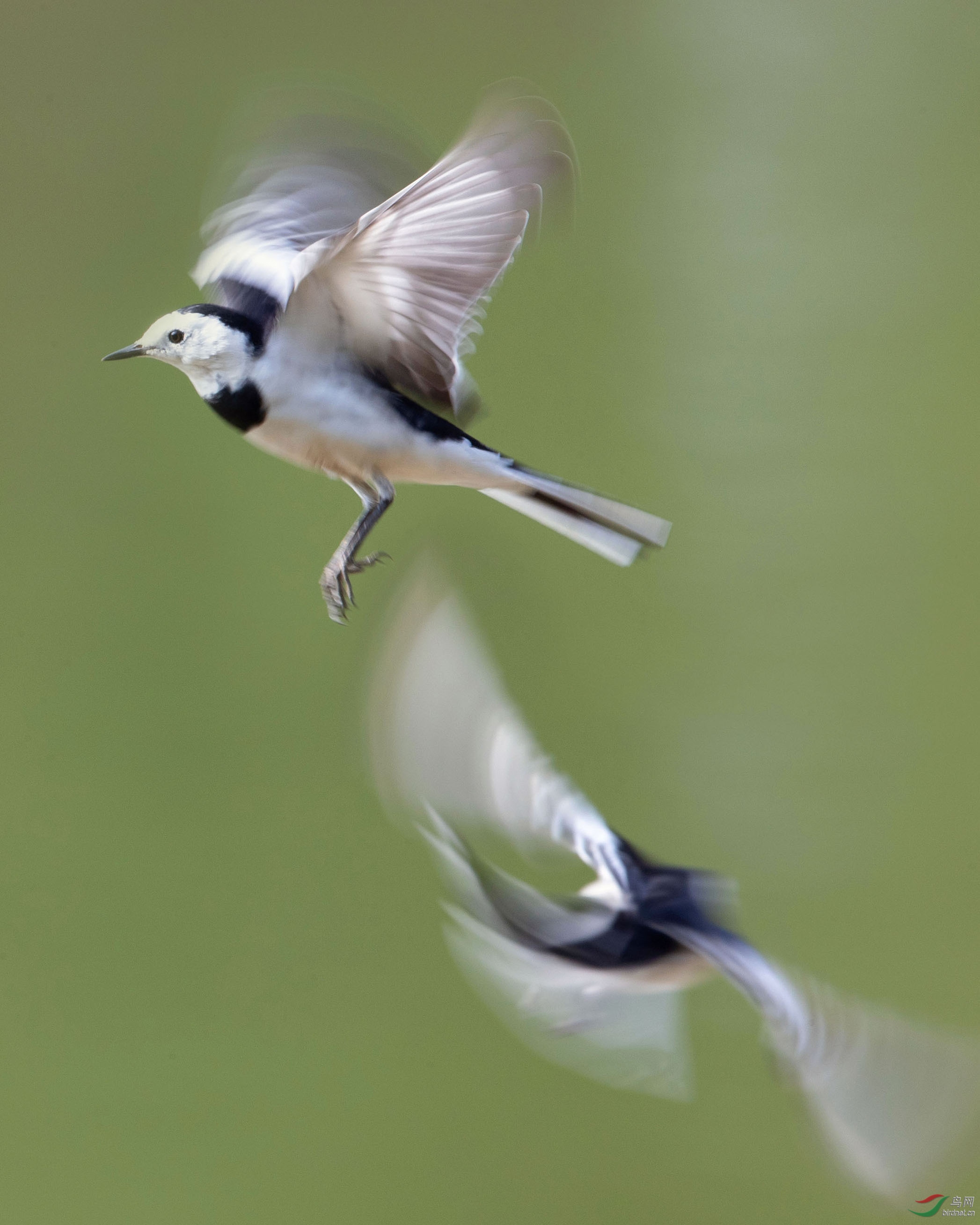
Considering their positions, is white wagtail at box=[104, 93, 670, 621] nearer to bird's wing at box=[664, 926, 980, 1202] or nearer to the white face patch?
the white face patch

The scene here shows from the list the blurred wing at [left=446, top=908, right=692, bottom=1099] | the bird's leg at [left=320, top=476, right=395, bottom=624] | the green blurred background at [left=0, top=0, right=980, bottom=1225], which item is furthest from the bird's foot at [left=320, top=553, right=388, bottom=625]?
the green blurred background at [left=0, top=0, right=980, bottom=1225]

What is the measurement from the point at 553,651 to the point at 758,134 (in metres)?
0.99

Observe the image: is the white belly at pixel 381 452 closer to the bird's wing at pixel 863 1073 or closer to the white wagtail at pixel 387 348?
the white wagtail at pixel 387 348

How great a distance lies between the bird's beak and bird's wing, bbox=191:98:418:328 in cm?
5

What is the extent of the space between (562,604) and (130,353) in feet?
2.79

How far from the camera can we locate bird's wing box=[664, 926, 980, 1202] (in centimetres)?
38

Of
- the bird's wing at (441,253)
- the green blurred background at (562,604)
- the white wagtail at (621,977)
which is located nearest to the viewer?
the bird's wing at (441,253)

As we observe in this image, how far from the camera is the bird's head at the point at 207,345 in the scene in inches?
12.3

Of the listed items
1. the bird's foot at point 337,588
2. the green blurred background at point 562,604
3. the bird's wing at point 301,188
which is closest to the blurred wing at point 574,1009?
the bird's foot at point 337,588

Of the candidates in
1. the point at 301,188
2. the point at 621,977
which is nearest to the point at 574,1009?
the point at 621,977

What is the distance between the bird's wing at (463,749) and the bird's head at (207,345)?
102mm

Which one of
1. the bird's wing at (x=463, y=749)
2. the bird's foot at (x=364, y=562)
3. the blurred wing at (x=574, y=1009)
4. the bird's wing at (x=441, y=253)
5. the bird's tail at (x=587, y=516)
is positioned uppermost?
the bird's wing at (x=441, y=253)

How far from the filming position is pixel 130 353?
1.08 ft

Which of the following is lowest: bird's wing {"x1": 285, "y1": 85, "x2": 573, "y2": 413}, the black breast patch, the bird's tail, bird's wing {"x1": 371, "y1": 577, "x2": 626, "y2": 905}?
bird's wing {"x1": 371, "y1": 577, "x2": 626, "y2": 905}
